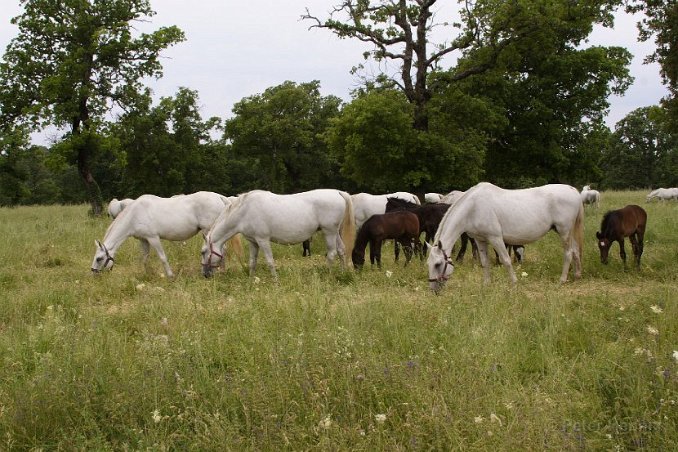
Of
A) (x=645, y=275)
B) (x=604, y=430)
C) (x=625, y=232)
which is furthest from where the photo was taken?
(x=625, y=232)

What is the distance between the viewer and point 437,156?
2103cm

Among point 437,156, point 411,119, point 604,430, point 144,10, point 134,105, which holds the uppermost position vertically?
point 144,10

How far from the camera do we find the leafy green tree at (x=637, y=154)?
64.1m

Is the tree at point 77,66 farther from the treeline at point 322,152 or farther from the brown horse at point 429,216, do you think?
the brown horse at point 429,216

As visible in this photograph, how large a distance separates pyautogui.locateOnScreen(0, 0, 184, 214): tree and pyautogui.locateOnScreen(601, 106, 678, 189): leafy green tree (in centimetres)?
5550

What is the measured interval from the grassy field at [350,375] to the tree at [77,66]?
21.4 metres

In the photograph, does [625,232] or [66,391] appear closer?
[66,391]

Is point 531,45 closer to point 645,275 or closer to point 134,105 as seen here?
point 645,275

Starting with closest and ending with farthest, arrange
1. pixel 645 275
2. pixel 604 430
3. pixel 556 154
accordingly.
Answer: pixel 604 430
pixel 645 275
pixel 556 154

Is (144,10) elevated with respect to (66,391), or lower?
elevated

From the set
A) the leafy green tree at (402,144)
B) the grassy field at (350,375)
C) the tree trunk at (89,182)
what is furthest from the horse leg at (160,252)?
the tree trunk at (89,182)

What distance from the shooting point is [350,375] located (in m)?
4.12

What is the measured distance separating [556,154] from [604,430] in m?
25.4

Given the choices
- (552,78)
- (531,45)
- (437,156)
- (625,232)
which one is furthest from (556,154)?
(625,232)
